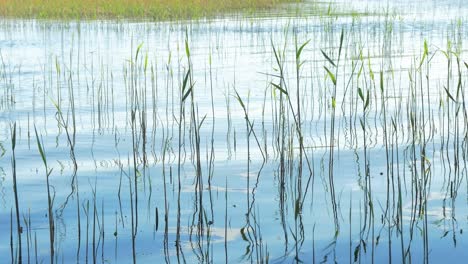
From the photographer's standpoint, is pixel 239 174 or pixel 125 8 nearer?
pixel 239 174

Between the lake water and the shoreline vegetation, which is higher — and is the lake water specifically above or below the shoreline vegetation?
below

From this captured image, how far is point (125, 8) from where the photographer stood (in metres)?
20.4

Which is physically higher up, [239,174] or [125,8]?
[125,8]

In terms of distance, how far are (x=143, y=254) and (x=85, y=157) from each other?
2.23m

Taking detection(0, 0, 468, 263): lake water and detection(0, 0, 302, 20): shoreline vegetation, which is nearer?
detection(0, 0, 468, 263): lake water

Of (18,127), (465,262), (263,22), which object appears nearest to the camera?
(465,262)

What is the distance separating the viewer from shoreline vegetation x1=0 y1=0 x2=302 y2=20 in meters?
19.1

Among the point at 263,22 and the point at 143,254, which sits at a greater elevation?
the point at 263,22

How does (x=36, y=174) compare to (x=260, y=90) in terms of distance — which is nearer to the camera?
(x=36, y=174)

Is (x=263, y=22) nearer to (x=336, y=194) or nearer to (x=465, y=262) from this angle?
(x=336, y=194)

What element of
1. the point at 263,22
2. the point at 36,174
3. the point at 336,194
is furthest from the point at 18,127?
the point at 263,22

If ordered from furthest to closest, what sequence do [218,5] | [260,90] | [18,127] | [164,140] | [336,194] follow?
[218,5] < [260,90] < [18,127] < [164,140] < [336,194]

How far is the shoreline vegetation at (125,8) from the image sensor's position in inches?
750

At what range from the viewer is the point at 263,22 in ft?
54.6
